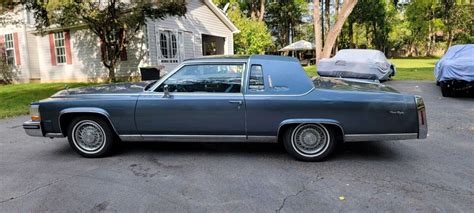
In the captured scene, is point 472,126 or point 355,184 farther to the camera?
point 472,126

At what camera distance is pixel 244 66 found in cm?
457

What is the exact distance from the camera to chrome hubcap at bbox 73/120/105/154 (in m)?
4.81

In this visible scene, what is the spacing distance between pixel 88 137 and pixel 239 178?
234 centimetres

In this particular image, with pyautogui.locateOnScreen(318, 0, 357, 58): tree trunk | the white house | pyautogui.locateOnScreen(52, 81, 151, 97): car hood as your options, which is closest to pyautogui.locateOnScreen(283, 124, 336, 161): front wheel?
pyautogui.locateOnScreen(52, 81, 151, 97): car hood

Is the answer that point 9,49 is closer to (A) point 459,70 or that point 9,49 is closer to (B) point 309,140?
(B) point 309,140

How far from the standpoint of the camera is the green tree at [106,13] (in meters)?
11.5

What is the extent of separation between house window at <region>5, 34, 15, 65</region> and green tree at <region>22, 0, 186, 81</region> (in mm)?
7157

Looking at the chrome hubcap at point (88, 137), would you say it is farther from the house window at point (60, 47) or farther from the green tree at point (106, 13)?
the house window at point (60, 47)

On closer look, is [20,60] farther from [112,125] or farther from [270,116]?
[270,116]

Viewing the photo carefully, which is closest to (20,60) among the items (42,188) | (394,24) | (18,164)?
(18,164)

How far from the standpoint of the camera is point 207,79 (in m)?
4.65

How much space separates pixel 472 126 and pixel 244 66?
465 cm

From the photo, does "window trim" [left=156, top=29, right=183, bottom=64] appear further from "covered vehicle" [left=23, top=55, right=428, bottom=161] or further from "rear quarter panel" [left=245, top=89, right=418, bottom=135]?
"rear quarter panel" [left=245, top=89, right=418, bottom=135]

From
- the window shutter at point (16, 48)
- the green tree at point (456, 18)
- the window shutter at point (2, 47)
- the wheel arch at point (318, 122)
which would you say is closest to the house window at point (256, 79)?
the wheel arch at point (318, 122)
